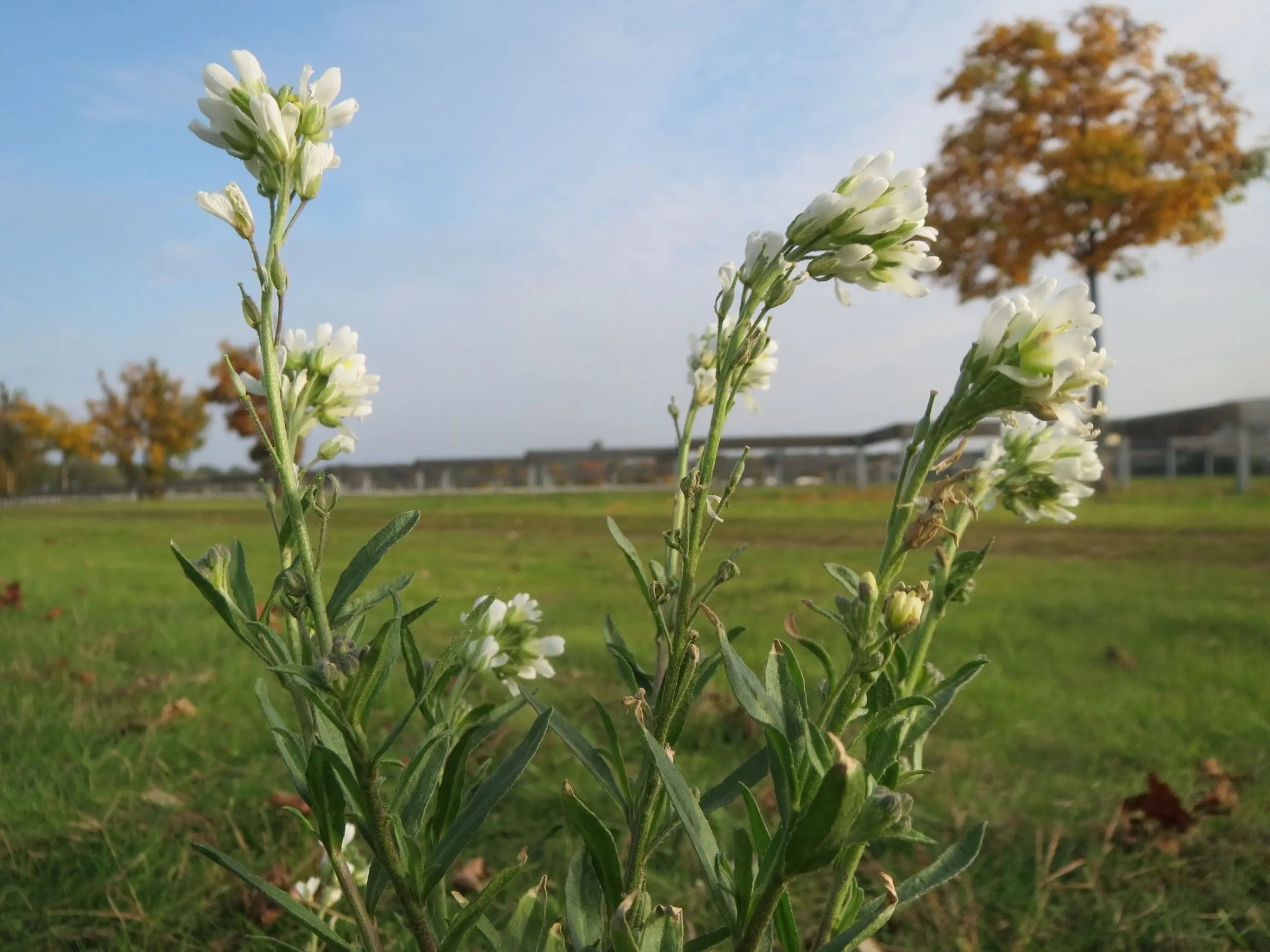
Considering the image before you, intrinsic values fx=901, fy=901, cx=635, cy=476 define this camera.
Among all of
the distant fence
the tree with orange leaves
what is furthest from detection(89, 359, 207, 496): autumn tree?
the tree with orange leaves

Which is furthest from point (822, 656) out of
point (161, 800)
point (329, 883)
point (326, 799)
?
point (161, 800)

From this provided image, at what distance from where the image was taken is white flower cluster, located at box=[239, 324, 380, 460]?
80 cm

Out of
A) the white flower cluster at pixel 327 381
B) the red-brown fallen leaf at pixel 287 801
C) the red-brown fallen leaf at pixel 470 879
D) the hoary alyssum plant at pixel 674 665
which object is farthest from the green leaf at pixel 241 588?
the red-brown fallen leaf at pixel 287 801

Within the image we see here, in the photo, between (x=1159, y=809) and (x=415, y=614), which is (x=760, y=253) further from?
(x=1159, y=809)

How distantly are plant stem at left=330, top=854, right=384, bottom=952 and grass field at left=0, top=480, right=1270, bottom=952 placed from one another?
0.68 meters

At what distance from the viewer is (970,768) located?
190 centimetres

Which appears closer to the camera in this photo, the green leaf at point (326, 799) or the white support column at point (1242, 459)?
the green leaf at point (326, 799)

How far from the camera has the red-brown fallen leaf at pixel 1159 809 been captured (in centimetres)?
150

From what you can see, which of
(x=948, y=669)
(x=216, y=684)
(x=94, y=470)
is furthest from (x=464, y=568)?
(x=94, y=470)

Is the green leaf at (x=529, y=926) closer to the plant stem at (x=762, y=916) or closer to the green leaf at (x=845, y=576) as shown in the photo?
the plant stem at (x=762, y=916)

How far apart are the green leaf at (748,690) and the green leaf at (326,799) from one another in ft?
0.93

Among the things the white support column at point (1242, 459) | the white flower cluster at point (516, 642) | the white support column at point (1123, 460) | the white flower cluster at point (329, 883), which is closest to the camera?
the white flower cluster at point (516, 642)

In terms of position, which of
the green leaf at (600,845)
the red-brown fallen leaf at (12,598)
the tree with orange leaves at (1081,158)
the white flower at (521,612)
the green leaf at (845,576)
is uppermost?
the tree with orange leaves at (1081,158)

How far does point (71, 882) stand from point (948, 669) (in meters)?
2.02
